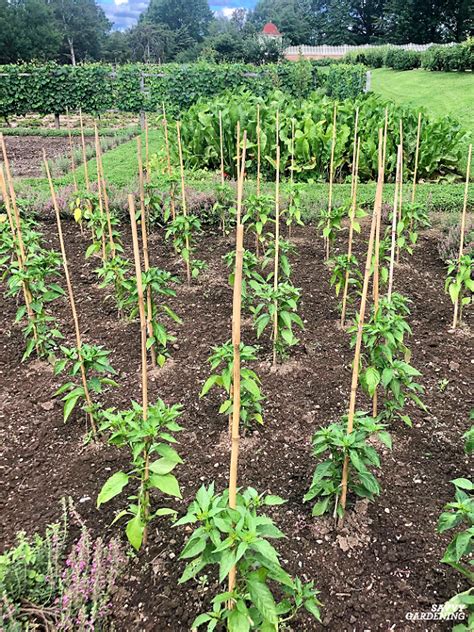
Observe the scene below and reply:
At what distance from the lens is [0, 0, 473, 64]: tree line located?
5066cm

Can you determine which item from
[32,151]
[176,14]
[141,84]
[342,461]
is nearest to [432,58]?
[141,84]

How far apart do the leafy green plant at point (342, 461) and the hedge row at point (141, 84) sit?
1707 centimetres

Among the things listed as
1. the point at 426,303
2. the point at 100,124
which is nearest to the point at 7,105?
the point at 100,124

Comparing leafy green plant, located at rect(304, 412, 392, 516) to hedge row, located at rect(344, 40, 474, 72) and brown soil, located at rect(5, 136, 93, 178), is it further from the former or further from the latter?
hedge row, located at rect(344, 40, 474, 72)

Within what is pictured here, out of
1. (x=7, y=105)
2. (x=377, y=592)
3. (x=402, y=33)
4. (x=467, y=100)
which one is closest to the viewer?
(x=377, y=592)

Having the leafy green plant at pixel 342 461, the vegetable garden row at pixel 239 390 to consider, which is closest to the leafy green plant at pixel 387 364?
the vegetable garden row at pixel 239 390

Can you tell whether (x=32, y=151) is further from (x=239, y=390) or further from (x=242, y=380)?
(x=239, y=390)

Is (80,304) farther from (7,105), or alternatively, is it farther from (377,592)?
(7,105)

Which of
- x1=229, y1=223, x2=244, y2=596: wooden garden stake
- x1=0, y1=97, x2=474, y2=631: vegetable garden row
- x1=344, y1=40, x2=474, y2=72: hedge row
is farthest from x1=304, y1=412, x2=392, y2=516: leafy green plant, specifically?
x1=344, y1=40, x2=474, y2=72: hedge row

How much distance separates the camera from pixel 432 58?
29.0m

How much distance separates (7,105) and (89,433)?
2036 centimetres

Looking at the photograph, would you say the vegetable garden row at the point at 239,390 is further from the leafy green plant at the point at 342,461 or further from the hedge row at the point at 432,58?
the hedge row at the point at 432,58

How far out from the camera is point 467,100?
18.3m

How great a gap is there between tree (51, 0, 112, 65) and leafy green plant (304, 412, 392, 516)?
72.9 meters
